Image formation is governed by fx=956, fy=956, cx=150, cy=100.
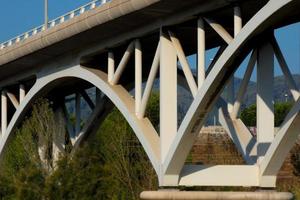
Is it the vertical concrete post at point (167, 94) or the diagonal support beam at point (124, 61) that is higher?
the diagonal support beam at point (124, 61)

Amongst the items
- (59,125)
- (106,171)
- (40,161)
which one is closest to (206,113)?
(106,171)

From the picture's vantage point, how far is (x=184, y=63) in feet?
98.7

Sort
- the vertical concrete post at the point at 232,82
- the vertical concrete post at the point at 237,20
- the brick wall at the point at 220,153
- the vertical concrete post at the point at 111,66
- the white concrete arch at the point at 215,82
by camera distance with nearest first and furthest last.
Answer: the white concrete arch at the point at 215,82 → the vertical concrete post at the point at 237,20 → the vertical concrete post at the point at 232,82 → the vertical concrete post at the point at 111,66 → the brick wall at the point at 220,153

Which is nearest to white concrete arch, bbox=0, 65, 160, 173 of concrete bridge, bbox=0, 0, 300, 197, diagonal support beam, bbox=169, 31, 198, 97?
concrete bridge, bbox=0, 0, 300, 197

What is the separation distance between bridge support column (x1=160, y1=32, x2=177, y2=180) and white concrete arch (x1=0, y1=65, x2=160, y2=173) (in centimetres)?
78

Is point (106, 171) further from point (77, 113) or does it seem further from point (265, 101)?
point (77, 113)

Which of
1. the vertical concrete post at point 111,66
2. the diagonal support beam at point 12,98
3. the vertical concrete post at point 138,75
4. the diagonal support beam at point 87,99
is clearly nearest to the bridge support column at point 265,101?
the vertical concrete post at point 138,75

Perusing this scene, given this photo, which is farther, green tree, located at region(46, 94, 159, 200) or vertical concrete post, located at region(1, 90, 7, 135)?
vertical concrete post, located at region(1, 90, 7, 135)

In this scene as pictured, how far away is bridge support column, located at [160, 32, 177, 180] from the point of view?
31.0 m

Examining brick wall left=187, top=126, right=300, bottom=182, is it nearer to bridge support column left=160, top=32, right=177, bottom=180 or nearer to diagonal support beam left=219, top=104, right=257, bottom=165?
diagonal support beam left=219, top=104, right=257, bottom=165

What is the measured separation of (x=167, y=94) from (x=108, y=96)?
4575 mm

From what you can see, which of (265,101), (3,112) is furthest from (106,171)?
(3,112)

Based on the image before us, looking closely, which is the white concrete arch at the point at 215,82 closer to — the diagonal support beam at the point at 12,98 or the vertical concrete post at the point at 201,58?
the vertical concrete post at the point at 201,58

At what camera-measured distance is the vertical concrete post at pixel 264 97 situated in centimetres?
2875
